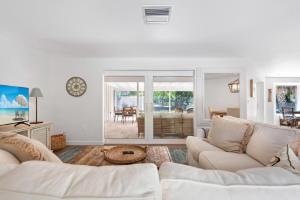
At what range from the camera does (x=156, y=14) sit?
2344 mm

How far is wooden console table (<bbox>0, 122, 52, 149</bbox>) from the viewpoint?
9.43ft

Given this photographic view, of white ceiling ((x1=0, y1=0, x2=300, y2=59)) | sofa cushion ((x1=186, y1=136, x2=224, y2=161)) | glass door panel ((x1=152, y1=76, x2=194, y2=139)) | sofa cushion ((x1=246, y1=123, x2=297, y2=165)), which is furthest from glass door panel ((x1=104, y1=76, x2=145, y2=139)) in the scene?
sofa cushion ((x1=246, y1=123, x2=297, y2=165))

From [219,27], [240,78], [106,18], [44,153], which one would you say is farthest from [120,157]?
[240,78]

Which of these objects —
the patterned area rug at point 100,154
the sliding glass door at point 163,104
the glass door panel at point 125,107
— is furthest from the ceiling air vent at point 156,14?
the glass door panel at point 125,107

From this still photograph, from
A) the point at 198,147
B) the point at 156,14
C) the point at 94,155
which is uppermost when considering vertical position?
the point at 156,14

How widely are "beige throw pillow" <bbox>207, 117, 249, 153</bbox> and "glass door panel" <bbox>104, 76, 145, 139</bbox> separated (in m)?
2.63

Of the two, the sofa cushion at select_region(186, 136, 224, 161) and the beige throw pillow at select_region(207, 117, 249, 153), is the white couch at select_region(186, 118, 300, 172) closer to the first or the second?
the beige throw pillow at select_region(207, 117, 249, 153)

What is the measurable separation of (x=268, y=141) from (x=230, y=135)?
0.56 metres

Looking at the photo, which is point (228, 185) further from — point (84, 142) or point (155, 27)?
point (84, 142)

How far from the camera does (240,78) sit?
4613 mm

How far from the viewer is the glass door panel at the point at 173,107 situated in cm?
478

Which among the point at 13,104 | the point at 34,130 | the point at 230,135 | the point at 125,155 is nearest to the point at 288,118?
the point at 230,135

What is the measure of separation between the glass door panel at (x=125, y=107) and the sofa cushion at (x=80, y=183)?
13.8ft

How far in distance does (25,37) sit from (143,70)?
2.66m
